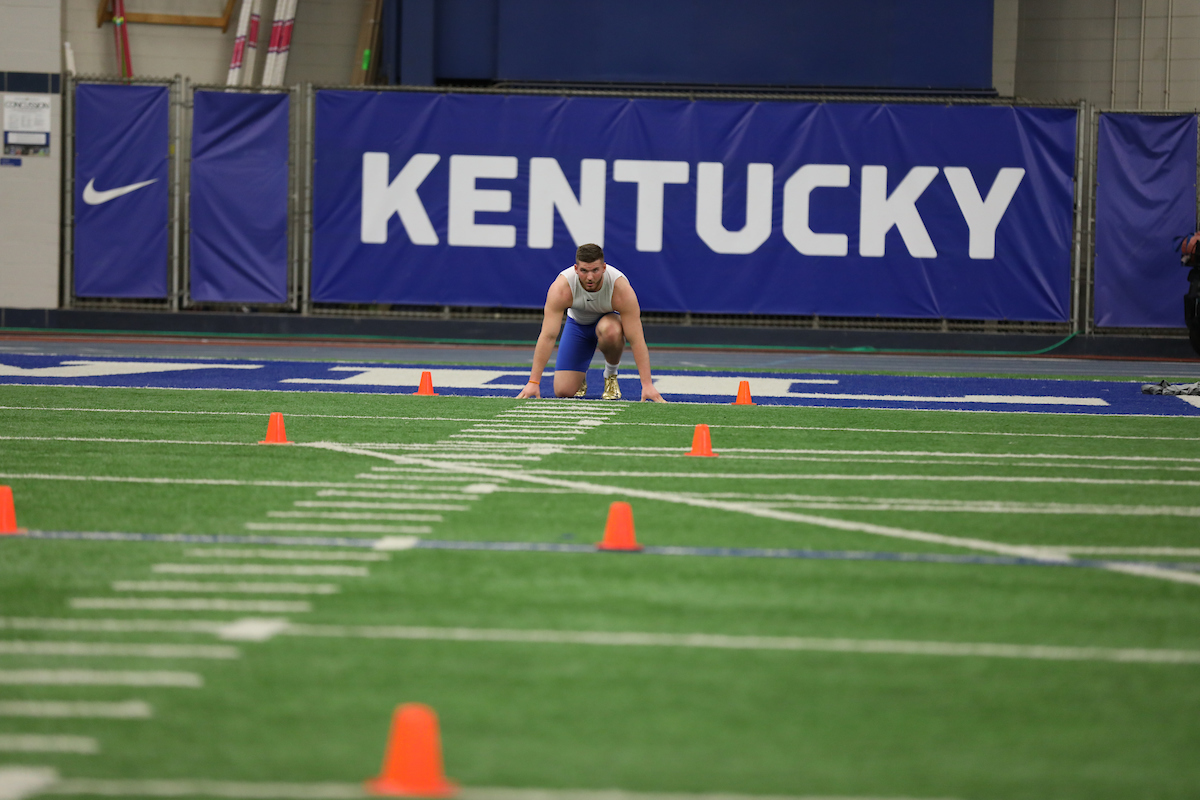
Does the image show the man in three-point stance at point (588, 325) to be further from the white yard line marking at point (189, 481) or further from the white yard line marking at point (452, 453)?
the white yard line marking at point (189, 481)

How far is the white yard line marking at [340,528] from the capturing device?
18.9 ft

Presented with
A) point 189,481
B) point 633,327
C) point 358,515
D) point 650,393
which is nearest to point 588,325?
point 633,327

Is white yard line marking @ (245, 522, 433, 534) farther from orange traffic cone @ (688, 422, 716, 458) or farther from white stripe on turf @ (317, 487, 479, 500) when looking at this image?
orange traffic cone @ (688, 422, 716, 458)

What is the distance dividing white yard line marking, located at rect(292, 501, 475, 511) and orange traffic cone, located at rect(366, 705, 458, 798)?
3542 millimetres

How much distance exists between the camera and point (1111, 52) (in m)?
22.5

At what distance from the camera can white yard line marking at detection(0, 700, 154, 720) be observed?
10.9 ft

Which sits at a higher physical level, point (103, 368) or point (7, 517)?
point (103, 368)

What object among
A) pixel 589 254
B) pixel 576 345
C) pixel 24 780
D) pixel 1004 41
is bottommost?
pixel 24 780

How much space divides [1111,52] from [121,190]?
14837 mm

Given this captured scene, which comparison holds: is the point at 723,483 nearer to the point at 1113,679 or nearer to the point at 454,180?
the point at 1113,679

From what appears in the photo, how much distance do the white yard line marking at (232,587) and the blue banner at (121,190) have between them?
16.0m

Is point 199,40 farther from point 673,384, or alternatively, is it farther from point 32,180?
point 673,384

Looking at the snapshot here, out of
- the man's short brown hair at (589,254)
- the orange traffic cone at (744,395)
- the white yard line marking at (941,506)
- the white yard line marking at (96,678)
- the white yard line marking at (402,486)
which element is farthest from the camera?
the orange traffic cone at (744,395)

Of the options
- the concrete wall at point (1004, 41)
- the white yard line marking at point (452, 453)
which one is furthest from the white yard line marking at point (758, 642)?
the concrete wall at point (1004, 41)
